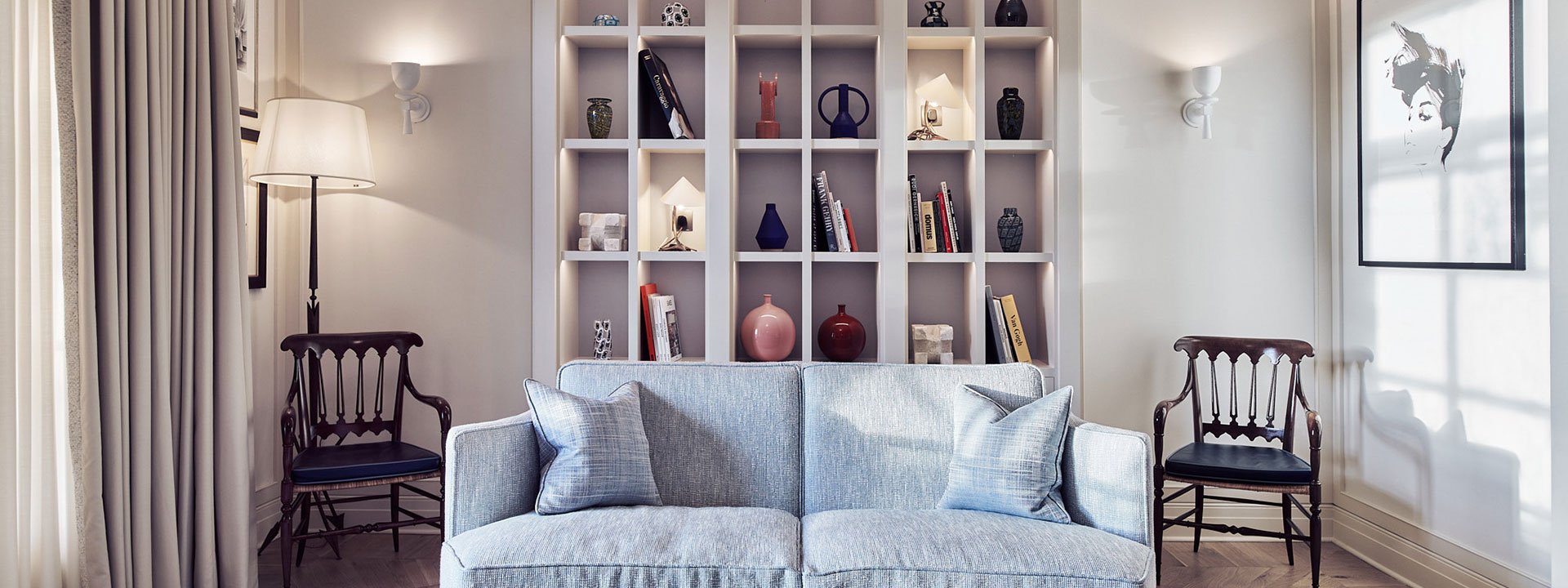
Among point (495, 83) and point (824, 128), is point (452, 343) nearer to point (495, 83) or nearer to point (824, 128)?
point (495, 83)

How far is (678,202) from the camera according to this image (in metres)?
3.35

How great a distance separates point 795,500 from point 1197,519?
1572 mm

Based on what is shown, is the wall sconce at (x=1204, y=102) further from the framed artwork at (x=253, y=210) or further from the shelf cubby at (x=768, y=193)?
the framed artwork at (x=253, y=210)

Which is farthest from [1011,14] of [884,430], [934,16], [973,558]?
[973,558]

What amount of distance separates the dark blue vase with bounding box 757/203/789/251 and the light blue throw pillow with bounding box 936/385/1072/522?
121 cm

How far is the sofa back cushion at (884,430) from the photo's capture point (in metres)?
2.41

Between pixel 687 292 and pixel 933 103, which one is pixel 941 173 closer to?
pixel 933 103

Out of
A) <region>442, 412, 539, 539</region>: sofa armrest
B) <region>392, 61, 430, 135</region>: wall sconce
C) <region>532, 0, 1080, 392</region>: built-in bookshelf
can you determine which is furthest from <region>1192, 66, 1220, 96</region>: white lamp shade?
<region>392, 61, 430, 135</region>: wall sconce

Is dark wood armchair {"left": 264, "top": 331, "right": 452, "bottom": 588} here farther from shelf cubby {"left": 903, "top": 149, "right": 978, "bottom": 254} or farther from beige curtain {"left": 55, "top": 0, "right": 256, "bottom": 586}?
shelf cubby {"left": 903, "top": 149, "right": 978, "bottom": 254}

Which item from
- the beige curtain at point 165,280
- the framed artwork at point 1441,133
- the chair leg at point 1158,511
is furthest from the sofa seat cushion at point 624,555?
the framed artwork at point 1441,133

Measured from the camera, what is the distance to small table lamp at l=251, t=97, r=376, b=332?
2.87 m

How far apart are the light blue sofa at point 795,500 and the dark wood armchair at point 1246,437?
2.50 ft

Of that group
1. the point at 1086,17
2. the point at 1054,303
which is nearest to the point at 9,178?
the point at 1054,303

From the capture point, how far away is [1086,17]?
10.7 ft
